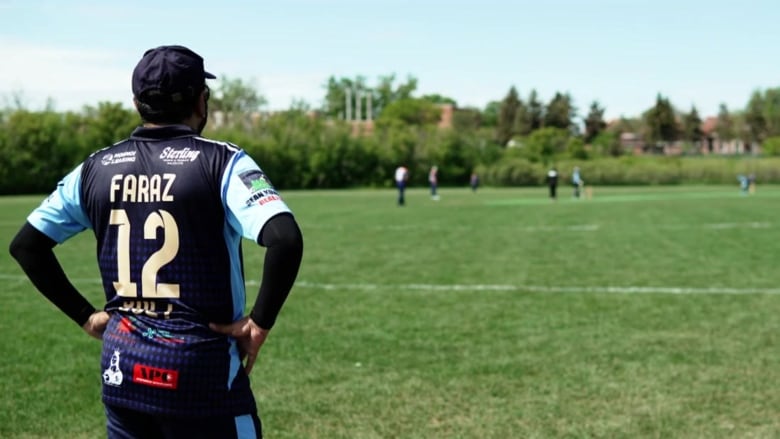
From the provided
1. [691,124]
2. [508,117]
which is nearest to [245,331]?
[691,124]

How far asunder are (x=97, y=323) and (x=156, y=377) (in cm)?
47

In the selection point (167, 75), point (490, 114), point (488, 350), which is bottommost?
point (488, 350)

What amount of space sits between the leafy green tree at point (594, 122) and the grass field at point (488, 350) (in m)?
120

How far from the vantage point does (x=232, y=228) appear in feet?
9.86

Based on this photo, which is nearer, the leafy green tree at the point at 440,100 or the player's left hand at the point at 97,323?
the player's left hand at the point at 97,323

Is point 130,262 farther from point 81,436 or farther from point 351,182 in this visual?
point 351,182

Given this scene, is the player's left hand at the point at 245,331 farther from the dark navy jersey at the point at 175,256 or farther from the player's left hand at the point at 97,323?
the player's left hand at the point at 97,323

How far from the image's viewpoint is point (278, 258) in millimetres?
2848

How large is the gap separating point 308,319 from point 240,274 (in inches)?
279

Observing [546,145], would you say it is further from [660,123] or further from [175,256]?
[175,256]

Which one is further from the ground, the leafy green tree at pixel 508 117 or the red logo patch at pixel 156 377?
the leafy green tree at pixel 508 117

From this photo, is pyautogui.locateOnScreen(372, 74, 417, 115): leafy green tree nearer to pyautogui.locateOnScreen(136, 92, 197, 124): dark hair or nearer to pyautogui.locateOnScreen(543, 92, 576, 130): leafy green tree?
pyautogui.locateOnScreen(543, 92, 576, 130): leafy green tree

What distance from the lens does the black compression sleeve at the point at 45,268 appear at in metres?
3.22

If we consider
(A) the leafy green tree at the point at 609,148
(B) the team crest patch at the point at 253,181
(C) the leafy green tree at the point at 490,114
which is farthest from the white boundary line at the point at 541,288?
(C) the leafy green tree at the point at 490,114
